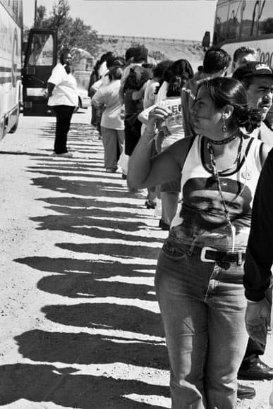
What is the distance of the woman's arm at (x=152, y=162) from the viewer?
3.83 metres

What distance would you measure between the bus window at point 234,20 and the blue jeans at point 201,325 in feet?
49.7

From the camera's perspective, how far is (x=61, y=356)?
535cm

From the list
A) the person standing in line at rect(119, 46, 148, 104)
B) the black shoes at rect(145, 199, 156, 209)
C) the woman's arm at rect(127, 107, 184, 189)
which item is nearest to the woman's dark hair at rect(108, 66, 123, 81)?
the person standing in line at rect(119, 46, 148, 104)

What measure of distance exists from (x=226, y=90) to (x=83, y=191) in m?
8.71

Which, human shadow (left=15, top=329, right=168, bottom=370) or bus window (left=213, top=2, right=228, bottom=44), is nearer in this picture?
human shadow (left=15, top=329, right=168, bottom=370)

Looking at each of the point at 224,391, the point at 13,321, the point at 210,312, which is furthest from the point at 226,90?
the point at 13,321

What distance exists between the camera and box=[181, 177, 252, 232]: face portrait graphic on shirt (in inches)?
146

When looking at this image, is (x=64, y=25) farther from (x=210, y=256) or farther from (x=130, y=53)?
(x=210, y=256)

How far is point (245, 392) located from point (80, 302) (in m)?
2.04

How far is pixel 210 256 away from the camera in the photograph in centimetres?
366

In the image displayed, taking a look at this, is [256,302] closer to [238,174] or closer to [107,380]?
[238,174]

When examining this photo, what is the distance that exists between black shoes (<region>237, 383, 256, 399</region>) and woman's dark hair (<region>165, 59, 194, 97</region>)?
2797 mm

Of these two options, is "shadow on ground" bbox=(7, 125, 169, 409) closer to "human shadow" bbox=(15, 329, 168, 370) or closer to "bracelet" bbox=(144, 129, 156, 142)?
"human shadow" bbox=(15, 329, 168, 370)

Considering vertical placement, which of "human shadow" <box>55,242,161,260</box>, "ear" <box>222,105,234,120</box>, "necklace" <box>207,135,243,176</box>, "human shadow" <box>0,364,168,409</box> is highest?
"ear" <box>222,105,234,120</box>
